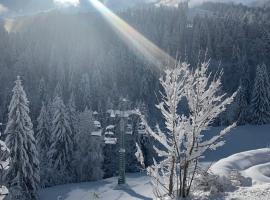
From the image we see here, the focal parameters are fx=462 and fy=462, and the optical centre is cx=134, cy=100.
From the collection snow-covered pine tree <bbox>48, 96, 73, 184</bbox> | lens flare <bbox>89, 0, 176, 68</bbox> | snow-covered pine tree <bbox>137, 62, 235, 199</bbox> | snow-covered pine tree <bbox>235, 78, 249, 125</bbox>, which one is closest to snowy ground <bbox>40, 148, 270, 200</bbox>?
snow-covered pine tree <bbox>137, 62, 235, 199</bbox>

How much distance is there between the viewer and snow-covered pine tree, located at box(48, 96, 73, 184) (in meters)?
61.2

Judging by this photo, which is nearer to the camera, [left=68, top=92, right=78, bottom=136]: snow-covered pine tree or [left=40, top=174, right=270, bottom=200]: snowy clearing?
[left=40, top=174, right=270, bottom=200]: snowy clearing

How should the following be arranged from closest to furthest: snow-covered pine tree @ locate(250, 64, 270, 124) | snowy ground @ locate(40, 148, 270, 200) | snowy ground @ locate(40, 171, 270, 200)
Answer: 1. snowy ground @ locate(40, 148, 270, 200)
2. snowy ground @ locate(40, 171, 270, 200)
3. snow-covered pine tree @ locate(250, 64, 270, 124)

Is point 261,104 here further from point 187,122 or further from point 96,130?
point 187,122

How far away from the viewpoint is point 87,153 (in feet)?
209

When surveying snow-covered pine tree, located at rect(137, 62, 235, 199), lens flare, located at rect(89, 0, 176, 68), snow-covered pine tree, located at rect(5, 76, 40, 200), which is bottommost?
snow-covered pine tree, located at rect(5, 76, 40, 200)

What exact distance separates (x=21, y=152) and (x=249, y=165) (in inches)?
1094

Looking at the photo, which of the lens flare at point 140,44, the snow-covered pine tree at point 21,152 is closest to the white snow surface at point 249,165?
the snow-covered pine tree at point 21,152

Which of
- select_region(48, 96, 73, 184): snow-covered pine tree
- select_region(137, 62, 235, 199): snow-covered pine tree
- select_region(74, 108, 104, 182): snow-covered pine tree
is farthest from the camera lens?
select_region(74, 108, 104, 182): snow-covered pine tree

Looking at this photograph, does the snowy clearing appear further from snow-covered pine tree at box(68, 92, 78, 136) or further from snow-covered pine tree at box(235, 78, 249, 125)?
snow-covered pine tree at box(235, 78, 249, 125)

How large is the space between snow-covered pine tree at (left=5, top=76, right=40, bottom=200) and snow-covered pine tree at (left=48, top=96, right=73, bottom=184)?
15.9 m

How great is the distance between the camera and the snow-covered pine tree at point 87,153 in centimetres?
6241

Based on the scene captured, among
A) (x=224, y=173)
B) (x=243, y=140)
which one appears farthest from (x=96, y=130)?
(x=224, y=173)

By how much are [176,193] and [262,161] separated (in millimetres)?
9097
